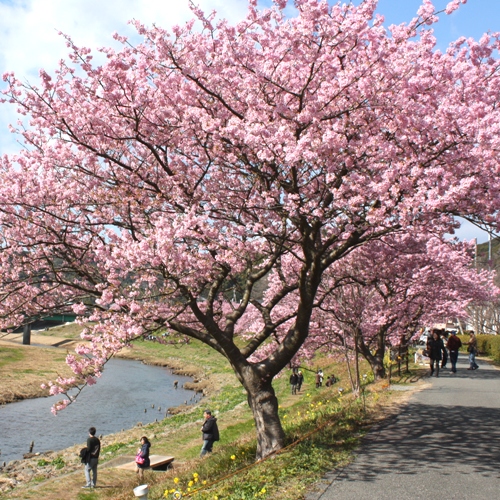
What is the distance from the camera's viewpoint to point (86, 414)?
98.0 ft

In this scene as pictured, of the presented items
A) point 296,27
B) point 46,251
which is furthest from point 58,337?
point 296,27

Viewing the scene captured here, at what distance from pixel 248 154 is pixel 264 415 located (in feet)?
17.2

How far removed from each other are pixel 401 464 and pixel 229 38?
794 cm

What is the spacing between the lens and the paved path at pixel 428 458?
7246 mm

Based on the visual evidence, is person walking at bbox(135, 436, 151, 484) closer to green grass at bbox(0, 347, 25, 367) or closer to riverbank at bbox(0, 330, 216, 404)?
riverbank at bbox(0, 330, 216, 404)

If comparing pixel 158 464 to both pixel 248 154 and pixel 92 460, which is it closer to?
pixel 92 460

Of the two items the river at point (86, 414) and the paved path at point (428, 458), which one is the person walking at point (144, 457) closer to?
the paved path at point (428, 458)

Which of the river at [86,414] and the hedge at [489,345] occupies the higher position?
the hedge at [489,345]

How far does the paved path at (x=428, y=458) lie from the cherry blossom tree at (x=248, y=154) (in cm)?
228

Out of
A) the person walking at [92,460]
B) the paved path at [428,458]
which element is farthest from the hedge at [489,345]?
the person walking at [92,460]

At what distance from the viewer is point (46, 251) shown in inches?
461

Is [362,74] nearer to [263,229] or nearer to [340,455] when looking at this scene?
[263,229]

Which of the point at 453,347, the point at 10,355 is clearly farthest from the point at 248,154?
the point at 10,355

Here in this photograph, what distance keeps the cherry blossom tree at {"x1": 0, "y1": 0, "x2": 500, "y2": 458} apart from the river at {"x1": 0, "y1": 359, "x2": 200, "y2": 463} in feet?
47.7
